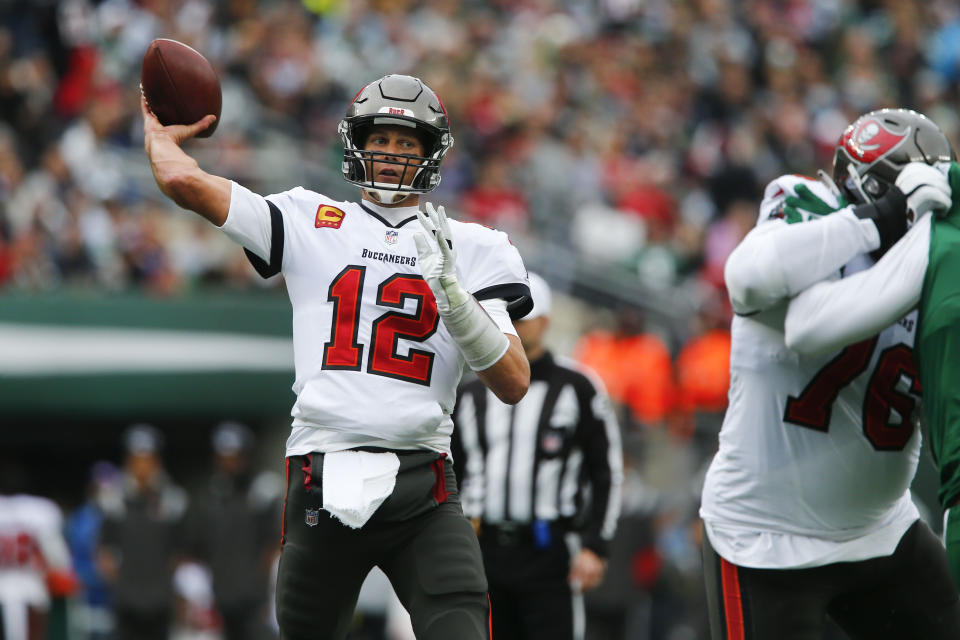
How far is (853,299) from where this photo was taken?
3875 millimetres

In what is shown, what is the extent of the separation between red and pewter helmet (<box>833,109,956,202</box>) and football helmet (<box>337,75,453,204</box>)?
1185mm

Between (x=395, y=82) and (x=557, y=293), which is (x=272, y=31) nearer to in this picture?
(x=557, y=293)

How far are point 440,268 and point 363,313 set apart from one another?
1.16 ft

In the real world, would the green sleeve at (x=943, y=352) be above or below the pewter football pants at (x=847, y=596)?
above

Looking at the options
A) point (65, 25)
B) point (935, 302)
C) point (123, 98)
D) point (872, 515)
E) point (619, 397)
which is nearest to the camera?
point (935, 302)

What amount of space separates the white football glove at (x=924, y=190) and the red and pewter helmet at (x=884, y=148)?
14 cm

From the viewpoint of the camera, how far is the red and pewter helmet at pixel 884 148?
416 centimetres

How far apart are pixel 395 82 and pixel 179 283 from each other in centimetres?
763

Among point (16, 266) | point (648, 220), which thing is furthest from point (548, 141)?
point (16, 266)

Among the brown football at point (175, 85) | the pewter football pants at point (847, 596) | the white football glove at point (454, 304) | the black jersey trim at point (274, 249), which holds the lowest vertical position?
the pewter football pants at point (847, 596)

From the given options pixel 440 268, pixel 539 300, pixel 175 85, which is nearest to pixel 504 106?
pixel 539 300

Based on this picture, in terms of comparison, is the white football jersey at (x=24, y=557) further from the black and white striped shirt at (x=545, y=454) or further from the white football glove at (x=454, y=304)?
the white football glove at (x=454, y=304)

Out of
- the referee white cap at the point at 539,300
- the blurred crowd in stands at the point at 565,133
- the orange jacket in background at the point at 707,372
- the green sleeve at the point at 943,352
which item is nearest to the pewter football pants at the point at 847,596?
the green sleeve at the point at 943,352

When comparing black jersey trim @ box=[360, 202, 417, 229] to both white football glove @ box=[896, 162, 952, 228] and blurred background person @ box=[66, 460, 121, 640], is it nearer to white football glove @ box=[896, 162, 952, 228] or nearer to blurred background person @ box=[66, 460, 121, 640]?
white football glove @ box=[896, 162, 952, 228]
